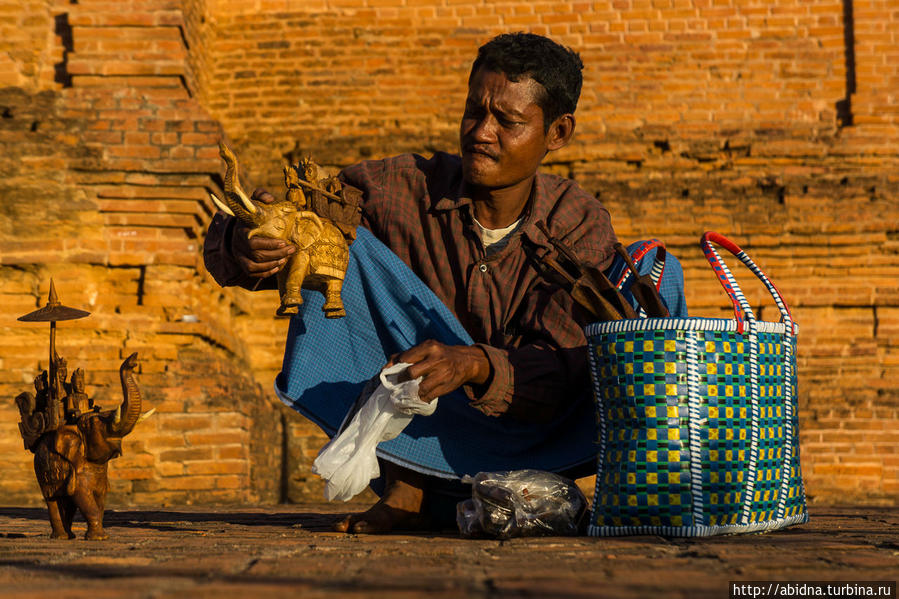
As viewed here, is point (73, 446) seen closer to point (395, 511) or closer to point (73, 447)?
point (73, 447)

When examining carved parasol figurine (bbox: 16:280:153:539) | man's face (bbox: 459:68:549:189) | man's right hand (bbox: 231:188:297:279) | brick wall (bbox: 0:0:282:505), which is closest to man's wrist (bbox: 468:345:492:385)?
man's right hand (bbox: 231:188:297:279)

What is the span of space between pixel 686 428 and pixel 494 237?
103 cm

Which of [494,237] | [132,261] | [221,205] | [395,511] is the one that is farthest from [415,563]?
[132,261]

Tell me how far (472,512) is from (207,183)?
3051 millimetres

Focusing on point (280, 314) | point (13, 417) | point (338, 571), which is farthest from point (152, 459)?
point (338, 571)

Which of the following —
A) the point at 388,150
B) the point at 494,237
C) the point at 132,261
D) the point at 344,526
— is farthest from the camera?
the point at 388,150

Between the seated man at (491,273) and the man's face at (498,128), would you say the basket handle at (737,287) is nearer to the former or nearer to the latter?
the seated man at (491,273)

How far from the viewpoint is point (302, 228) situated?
2.65 meters

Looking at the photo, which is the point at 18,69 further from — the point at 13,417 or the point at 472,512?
the point at 472,512

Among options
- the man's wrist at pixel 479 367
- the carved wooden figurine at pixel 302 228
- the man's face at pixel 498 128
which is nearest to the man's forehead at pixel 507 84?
the man's face at pixel 498 128

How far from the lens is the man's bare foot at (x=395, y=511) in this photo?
9.25 feet

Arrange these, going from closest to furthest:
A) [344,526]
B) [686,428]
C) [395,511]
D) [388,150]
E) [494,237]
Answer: [686,428], [344,526], [395,511], [494,237], [388,150]

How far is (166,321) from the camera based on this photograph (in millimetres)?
5074

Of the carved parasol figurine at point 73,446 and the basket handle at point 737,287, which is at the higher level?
the basket handle at point 737,287
